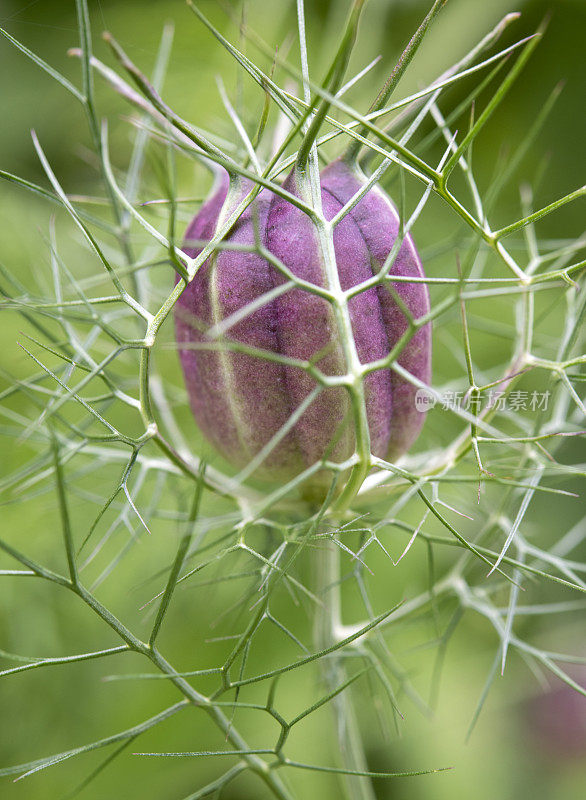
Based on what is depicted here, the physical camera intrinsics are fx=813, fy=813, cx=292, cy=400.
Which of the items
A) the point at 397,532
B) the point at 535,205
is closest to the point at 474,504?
the point at 397,532

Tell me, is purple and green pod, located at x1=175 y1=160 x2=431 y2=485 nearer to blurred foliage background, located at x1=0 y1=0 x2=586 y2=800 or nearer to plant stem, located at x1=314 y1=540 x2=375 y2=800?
plant stem, located at x1=314 y1=540 x2=375 y2=800

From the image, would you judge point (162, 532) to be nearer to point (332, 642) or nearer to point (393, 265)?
point (332, 642)

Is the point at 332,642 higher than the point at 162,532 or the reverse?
the reverse

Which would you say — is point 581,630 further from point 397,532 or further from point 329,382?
point 329,382

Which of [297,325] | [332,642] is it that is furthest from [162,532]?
[297,325]

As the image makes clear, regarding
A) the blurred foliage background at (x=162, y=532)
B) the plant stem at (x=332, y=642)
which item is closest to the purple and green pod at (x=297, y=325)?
the plant stem at (x=332, y=642)
